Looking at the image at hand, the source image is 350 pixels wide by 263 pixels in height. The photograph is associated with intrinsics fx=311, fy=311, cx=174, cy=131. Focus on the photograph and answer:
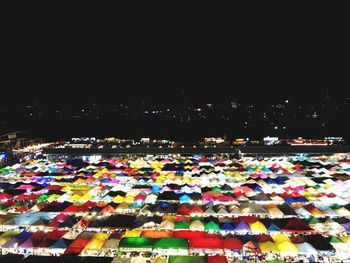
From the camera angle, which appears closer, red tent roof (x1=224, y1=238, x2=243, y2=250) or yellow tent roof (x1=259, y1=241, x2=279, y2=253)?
yellow tent roof (x1=259, y1=241, x2=279, y2=253)

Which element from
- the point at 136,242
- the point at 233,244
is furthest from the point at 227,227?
the point at 136,242

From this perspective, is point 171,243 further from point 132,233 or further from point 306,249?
point 306,249

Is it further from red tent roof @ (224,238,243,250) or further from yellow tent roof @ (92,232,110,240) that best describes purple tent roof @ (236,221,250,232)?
yellow tent roof @ (92,232,110,240)

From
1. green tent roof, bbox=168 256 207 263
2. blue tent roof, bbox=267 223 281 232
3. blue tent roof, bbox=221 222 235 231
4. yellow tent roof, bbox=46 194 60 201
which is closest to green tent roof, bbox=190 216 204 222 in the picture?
blue tent roof, bbox=221 222 235 231

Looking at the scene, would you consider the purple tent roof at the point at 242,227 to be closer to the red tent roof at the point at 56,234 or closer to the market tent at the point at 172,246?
the market tent at the point at 172,246

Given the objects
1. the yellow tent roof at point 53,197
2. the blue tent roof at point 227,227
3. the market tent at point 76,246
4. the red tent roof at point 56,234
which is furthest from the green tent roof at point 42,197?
the blue tent roof at point 227,227

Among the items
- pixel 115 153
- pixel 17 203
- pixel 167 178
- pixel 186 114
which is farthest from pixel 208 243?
pixel 186 114

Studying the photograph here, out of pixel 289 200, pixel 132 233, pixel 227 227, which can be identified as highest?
pixel 132 233
